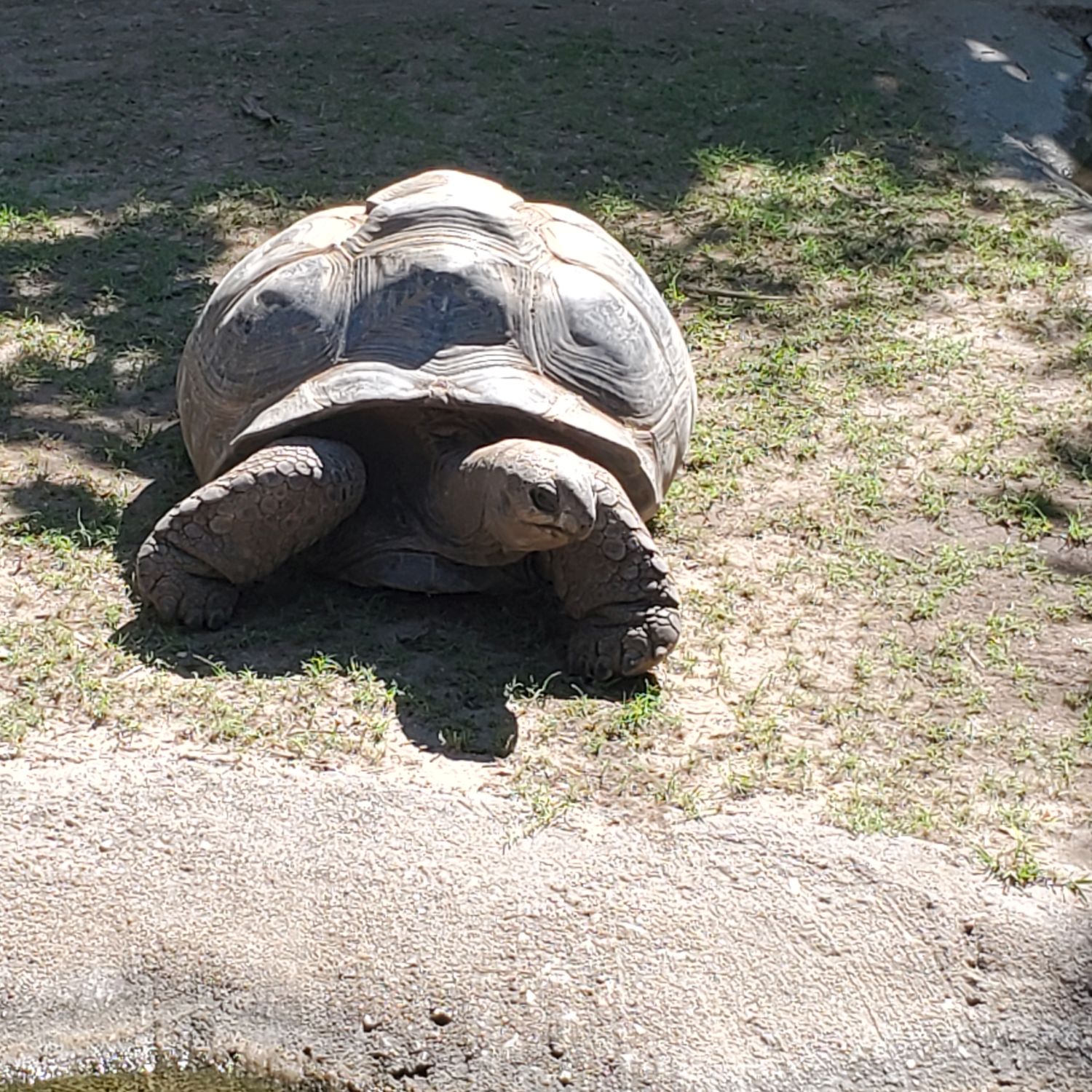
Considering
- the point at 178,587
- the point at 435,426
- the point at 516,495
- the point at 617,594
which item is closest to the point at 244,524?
the point at 178,587

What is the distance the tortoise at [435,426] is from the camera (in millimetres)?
3914

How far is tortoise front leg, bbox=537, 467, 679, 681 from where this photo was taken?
3889mm

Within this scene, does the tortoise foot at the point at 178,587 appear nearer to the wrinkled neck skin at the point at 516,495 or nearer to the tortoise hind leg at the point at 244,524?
the tortoise hind leg at the point at 244,524

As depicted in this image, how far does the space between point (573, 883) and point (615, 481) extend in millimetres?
1136

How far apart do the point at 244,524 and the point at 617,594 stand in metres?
0.87

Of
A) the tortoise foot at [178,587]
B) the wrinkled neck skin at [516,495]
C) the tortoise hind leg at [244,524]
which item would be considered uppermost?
the wrinkled neck skin at [516,495]

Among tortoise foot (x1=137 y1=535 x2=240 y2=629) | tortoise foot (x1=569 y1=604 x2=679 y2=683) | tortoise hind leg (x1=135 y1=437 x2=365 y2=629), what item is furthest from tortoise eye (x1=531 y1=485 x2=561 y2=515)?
tortoise foot (x1=137 y1=535 x2=240 y2=629)

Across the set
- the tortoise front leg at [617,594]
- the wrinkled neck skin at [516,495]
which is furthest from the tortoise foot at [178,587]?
the tortoise front leg at [617,594]

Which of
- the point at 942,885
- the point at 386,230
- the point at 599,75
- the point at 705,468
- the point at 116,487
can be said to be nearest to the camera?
the point at 942,885

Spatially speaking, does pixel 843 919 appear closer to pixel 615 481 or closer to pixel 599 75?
pixel 615 481

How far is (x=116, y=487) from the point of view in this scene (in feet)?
15.6

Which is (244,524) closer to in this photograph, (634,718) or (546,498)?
(546,498)

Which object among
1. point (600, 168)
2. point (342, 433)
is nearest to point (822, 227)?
point (600, 168)

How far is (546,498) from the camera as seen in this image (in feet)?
12.0
